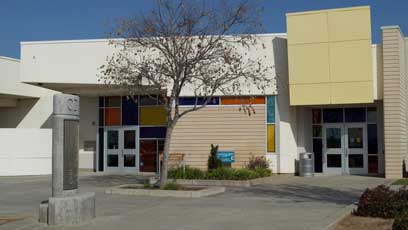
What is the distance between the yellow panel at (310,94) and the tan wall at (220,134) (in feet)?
5.96


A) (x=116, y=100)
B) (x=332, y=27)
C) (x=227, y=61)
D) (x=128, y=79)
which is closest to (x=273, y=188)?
(x=227, y=61)

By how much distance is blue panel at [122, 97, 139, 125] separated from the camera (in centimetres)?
3077

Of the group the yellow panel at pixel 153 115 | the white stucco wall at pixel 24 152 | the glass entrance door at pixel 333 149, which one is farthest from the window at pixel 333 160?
the white stucco wall at pixel 24 152

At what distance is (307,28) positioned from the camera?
2614cm

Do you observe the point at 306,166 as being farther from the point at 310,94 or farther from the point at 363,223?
the point at 363,223

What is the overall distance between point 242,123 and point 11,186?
35.3 feet

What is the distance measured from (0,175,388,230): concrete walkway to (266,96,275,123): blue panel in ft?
18.3

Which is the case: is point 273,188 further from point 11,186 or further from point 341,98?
point 11,186

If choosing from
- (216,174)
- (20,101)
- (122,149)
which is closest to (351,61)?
(216,174)

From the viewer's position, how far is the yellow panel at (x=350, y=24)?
25.2 m

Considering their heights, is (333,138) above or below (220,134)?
below

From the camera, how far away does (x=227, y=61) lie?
63.3 ft

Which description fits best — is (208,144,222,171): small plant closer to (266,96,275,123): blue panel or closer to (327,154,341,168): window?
(266,96,275,123): blue panel

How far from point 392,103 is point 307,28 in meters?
Answer: 4.97
